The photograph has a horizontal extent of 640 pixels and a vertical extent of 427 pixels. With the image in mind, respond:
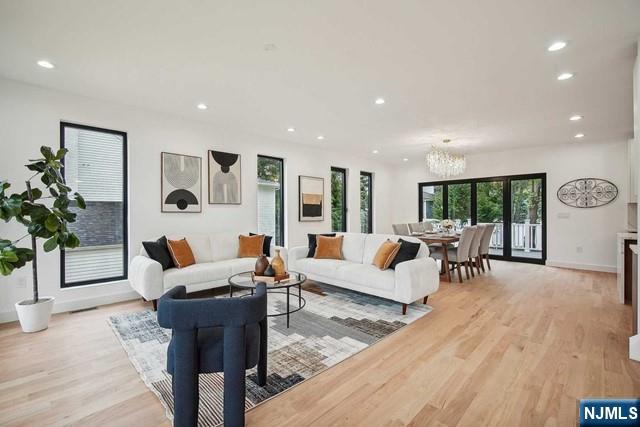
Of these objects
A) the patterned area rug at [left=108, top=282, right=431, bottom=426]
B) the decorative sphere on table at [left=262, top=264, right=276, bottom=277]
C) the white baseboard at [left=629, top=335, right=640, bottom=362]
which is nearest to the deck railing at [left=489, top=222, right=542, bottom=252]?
the patterned area rug at [left=108, top=282, right=431, bottom=426]

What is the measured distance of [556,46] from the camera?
8.38ft

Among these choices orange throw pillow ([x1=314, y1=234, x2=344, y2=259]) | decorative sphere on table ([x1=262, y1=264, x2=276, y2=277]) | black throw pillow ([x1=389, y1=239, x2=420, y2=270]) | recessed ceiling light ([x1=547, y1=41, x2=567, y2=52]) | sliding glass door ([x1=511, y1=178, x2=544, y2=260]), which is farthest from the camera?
sliding glass door ([x1=511, y1=178, x2=544, y2=260])

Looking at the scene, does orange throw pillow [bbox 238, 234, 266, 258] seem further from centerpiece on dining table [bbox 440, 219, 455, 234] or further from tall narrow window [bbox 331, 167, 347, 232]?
centerpiece on dining table [bbox 440, 219, 455, 234]

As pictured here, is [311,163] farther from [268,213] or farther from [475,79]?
[475,79]

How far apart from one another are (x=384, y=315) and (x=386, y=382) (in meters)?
1.32

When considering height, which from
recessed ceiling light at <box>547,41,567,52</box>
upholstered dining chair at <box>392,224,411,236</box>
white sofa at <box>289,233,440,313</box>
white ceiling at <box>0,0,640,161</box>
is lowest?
white sofa at <box>289,233,440,313</box>

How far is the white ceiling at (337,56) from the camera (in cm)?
214

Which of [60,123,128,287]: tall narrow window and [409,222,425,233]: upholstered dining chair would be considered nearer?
[60,123,128,287]: tall narrow window

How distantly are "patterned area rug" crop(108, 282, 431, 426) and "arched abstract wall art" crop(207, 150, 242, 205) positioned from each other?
1944mm

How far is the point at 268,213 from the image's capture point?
5.91 meters

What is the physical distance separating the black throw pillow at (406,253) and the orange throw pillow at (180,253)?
8.82 ft

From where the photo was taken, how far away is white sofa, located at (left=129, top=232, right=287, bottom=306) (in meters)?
3.45

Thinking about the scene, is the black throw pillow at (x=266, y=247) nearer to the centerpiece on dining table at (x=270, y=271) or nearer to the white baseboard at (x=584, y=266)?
the centerpiece on dining table at (x=270, y=271)

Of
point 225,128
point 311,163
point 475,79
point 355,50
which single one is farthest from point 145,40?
point 311,163
